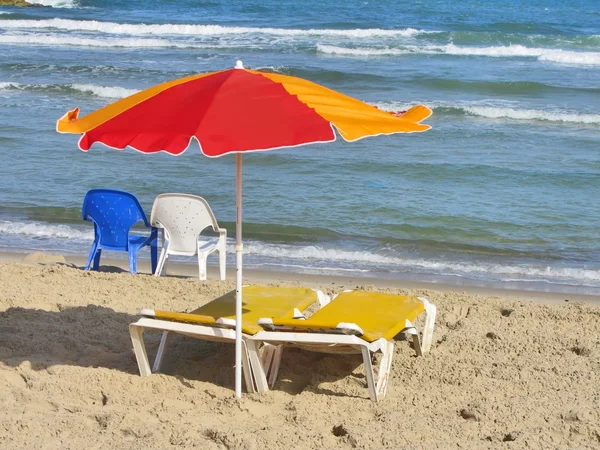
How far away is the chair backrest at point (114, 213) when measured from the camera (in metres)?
8.27

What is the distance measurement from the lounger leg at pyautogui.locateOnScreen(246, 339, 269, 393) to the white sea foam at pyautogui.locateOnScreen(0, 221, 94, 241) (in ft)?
16.9

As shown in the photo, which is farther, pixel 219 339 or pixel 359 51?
pixel 359 51

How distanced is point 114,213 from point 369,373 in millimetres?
3942

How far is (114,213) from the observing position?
830 cm

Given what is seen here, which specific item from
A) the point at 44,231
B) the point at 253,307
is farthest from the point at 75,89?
the point at 253,307

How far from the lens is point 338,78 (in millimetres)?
21703

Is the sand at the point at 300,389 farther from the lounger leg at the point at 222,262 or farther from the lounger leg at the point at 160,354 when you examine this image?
the lounger leg at the point at 222,262

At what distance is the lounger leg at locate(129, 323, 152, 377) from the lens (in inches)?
217

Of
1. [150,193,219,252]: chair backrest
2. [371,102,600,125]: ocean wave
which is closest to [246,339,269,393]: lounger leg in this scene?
[150,193,219,252]: chair backrest

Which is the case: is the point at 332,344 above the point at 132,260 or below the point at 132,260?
above

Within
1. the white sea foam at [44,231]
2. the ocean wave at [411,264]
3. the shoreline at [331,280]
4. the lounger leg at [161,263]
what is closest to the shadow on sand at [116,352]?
the lounger leg at [161,263]

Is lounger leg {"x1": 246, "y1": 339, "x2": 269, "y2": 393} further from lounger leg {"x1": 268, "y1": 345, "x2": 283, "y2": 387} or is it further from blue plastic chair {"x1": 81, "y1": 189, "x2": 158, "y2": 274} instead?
blue plastic chair {"x1": 81, "y1": 189, "x2": 158, "y2": 274}

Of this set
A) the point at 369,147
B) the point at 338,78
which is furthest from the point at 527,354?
the point at 338,78

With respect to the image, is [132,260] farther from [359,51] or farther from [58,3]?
[58,3]
